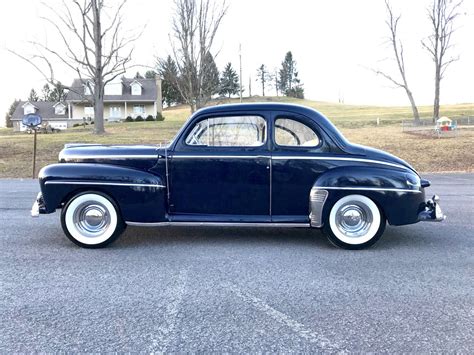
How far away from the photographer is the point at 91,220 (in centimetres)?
589

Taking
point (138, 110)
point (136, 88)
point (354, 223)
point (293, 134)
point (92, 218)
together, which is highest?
point (136, 88)

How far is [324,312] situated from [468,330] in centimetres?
103

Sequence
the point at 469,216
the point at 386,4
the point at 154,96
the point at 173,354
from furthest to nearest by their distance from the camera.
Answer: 1. the point at 154,96
2. the point at 386,4
3. the point at 469,216
4. the point at 173,354

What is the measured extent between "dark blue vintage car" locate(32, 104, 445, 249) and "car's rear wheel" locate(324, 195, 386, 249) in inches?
0.5

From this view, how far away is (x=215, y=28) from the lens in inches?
901

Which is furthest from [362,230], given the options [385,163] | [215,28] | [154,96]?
[154,96]

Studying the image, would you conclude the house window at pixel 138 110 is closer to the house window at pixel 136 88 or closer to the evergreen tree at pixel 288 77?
the house window at pixel 136 88

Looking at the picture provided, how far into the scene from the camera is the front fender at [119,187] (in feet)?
19.0

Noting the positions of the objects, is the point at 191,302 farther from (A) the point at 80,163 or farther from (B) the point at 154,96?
(B) the point at 154,96

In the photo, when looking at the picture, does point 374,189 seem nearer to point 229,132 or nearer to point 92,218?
point 229,132

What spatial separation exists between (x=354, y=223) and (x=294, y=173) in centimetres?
93

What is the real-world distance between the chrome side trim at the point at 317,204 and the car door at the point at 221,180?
53 cm

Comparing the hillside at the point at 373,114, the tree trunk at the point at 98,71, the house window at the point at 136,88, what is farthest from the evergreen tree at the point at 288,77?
the tree trunk at the point at 98,71

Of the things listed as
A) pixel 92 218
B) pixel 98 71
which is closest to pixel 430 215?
pixel 92 218
